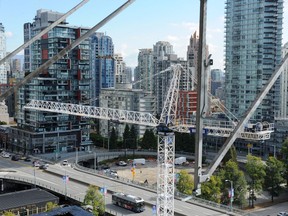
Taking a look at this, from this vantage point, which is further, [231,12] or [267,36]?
[231,12]

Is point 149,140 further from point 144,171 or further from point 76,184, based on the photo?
point 76,184

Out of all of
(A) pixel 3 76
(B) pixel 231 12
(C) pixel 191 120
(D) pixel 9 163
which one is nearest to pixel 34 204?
(D) pixel 9 163

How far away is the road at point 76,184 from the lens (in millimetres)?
16750

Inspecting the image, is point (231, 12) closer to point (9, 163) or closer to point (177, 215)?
point (9, 163)

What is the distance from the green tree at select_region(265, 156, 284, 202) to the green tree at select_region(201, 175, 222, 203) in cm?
367

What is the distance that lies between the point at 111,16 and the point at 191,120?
1328 inches

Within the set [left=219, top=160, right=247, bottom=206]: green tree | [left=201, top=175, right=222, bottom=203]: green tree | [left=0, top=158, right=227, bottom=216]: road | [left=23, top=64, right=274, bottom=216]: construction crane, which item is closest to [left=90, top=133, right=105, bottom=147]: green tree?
[left=23, top=64, right=274, bottom=216]: construction crane

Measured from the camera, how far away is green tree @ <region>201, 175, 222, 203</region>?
17514 mm

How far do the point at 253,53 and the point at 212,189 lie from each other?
24.1 m

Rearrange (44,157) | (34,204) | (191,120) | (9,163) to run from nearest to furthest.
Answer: (34,204)
(9,163)
(44,157)
(191,120)

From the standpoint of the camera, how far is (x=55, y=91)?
32.9 meters

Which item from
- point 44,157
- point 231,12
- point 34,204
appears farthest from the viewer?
point 231,12

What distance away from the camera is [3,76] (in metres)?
76.6

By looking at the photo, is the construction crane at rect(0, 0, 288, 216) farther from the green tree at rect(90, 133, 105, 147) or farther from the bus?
the green tree at rect(90, 133, 105, 147)
